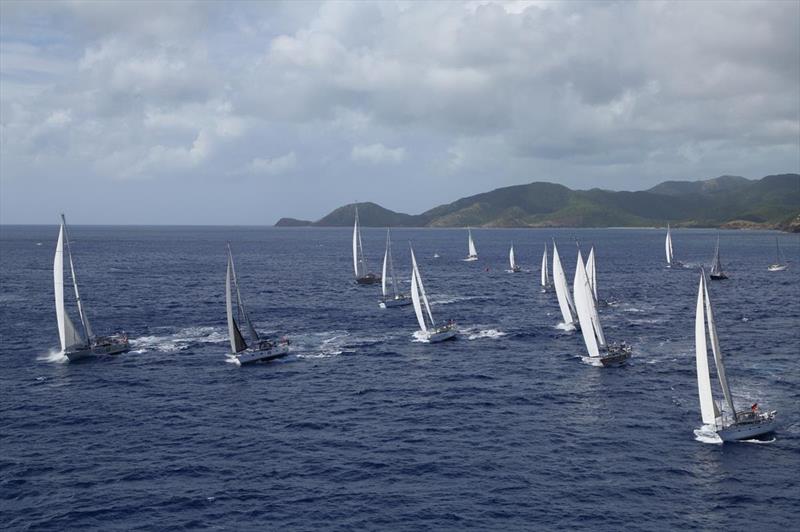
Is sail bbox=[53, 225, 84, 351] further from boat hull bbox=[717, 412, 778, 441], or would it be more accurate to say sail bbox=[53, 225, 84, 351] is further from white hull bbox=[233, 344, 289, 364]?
boat hull bbox=[717, 412, 778, 441]

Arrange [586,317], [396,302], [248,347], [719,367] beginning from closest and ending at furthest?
[719,367] → [586,317] → [248,347] → [396,302]

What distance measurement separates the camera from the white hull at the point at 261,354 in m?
80.4

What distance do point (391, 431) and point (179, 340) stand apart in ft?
151

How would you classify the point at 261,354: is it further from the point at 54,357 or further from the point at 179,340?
the point at 54,357

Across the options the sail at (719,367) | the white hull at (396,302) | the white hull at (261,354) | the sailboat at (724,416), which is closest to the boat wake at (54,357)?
the white hull at (261,354)

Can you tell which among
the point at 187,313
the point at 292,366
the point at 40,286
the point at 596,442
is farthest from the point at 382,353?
the point at 40,286

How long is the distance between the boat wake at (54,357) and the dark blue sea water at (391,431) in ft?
0.93

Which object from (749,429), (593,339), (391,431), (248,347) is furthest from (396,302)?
(749,429)

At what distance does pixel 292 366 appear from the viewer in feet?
262

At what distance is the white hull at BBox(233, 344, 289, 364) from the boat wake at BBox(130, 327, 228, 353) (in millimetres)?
11505

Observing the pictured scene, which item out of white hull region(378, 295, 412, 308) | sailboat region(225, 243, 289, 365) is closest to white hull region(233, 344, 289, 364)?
sailboat region(225, 243, 289, 365)

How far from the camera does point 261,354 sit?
267ft

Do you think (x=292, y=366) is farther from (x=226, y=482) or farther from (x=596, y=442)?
(x=596, y=442)

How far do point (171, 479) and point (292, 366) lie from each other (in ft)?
106
